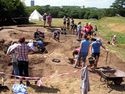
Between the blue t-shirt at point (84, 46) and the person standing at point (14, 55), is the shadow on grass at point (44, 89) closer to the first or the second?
the person standing at point (14, 55)

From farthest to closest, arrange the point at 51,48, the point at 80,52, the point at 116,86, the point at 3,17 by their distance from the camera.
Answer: the point at 3,17 → the point at 51,48 → the point at 80,52 → the point at 116,86

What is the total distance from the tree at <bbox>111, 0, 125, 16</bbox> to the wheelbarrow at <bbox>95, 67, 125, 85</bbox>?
8731cm

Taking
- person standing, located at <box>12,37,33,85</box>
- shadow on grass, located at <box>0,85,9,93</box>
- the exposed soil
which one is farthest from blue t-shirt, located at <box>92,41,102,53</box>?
shadow on grass, located at <box>0,85,9,93</box>

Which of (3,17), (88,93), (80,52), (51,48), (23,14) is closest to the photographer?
(88,93)

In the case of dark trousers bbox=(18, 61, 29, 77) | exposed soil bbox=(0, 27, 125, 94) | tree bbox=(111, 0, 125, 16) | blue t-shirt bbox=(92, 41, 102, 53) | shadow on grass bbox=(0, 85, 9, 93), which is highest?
blue t-shirt bbox=(92, 41, 102, 53)

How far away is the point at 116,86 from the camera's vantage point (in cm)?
1712

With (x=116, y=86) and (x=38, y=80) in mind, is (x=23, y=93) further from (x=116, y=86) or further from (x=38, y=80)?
(x=116, y=86)

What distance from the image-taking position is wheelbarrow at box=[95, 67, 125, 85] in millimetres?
16656

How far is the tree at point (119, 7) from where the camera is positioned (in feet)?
341

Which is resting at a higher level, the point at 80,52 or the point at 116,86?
the point at 80,52

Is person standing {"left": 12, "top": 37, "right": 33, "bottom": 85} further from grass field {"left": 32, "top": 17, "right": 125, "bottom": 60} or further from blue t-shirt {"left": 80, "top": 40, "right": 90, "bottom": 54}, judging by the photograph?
grass field {"left": 32, "top": 17, "right": 125, "bottom": 60}

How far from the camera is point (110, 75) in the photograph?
56.0 ft

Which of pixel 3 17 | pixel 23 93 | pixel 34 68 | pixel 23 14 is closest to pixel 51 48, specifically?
pixel 34 68

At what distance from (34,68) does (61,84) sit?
362 centimetres
